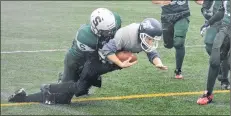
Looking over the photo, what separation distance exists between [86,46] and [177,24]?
2.30 meters

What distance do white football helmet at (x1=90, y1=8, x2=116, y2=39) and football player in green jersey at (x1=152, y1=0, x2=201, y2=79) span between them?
1.96 meters

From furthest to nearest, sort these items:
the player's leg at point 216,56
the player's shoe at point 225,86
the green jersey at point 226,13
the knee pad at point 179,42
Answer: the knee pad at point 179,42 → the player's shoe at point 225,86 → the green jersey at point 226,13 → the player's leg at point 216,56

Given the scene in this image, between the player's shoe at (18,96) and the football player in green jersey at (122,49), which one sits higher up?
the football player in green jersey at (122,49)

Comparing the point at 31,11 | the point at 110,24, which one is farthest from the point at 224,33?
the point at 31,11

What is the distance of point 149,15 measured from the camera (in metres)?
18.2

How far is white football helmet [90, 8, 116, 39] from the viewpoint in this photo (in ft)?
19.6

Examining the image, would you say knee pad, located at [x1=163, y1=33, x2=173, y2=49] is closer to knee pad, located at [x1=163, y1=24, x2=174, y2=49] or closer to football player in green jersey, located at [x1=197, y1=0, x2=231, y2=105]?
knee pad, located at [x1=163, y1=24, x2=174, y2=49]

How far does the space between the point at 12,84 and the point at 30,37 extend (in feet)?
16.7

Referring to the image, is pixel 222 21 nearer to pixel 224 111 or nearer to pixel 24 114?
pixel 224 111

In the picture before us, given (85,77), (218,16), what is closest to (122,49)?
(85,77)

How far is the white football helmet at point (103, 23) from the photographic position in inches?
235

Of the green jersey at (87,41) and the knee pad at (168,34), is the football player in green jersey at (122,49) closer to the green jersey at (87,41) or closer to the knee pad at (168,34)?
the green jersey at (87,41)

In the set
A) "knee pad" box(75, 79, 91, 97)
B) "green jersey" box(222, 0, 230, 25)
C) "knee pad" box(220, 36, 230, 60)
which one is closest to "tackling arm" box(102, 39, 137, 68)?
"knee pad" box(75, 79, 91, 97)

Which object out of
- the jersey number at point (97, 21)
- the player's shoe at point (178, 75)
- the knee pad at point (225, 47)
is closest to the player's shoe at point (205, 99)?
the knee pad at point (225, 47)
